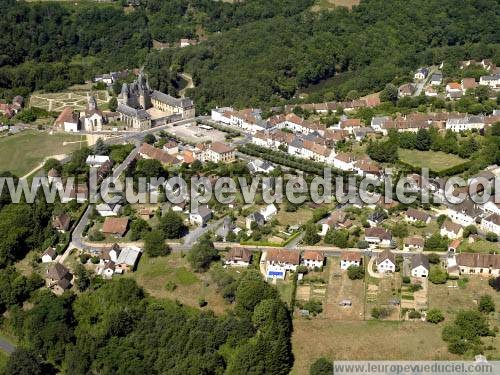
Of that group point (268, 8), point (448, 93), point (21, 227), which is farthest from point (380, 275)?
point (268, 8)

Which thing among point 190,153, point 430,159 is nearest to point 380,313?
point 430,159

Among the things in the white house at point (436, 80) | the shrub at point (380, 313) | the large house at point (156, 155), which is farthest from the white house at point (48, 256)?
the white house at point (436, 80)

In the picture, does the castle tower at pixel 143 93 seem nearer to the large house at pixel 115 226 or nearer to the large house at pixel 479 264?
the large house at pixel 115 226

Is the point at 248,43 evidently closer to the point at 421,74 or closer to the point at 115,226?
the point at 421,74

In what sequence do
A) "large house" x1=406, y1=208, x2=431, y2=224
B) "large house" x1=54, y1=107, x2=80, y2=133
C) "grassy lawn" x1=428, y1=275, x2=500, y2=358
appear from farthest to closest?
1. "large house" x1=54, y1=107, x2=80, y2=133
2. "large house" x1=406, y1=208, x2=431, y2=224
3. "grassy lawn" x1=428, y1=275, x2=500, y2=358

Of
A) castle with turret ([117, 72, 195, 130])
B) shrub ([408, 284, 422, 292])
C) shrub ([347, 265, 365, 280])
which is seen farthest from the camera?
castle with turret ([117, 72, 195, 130])

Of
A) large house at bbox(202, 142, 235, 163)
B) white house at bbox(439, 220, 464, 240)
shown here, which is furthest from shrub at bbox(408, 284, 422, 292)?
large house at bbox(202, 142, 235, 163)

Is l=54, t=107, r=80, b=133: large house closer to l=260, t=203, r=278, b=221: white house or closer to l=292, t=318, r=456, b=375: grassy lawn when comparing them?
l=260, t=203, r=278, b=221: white house
